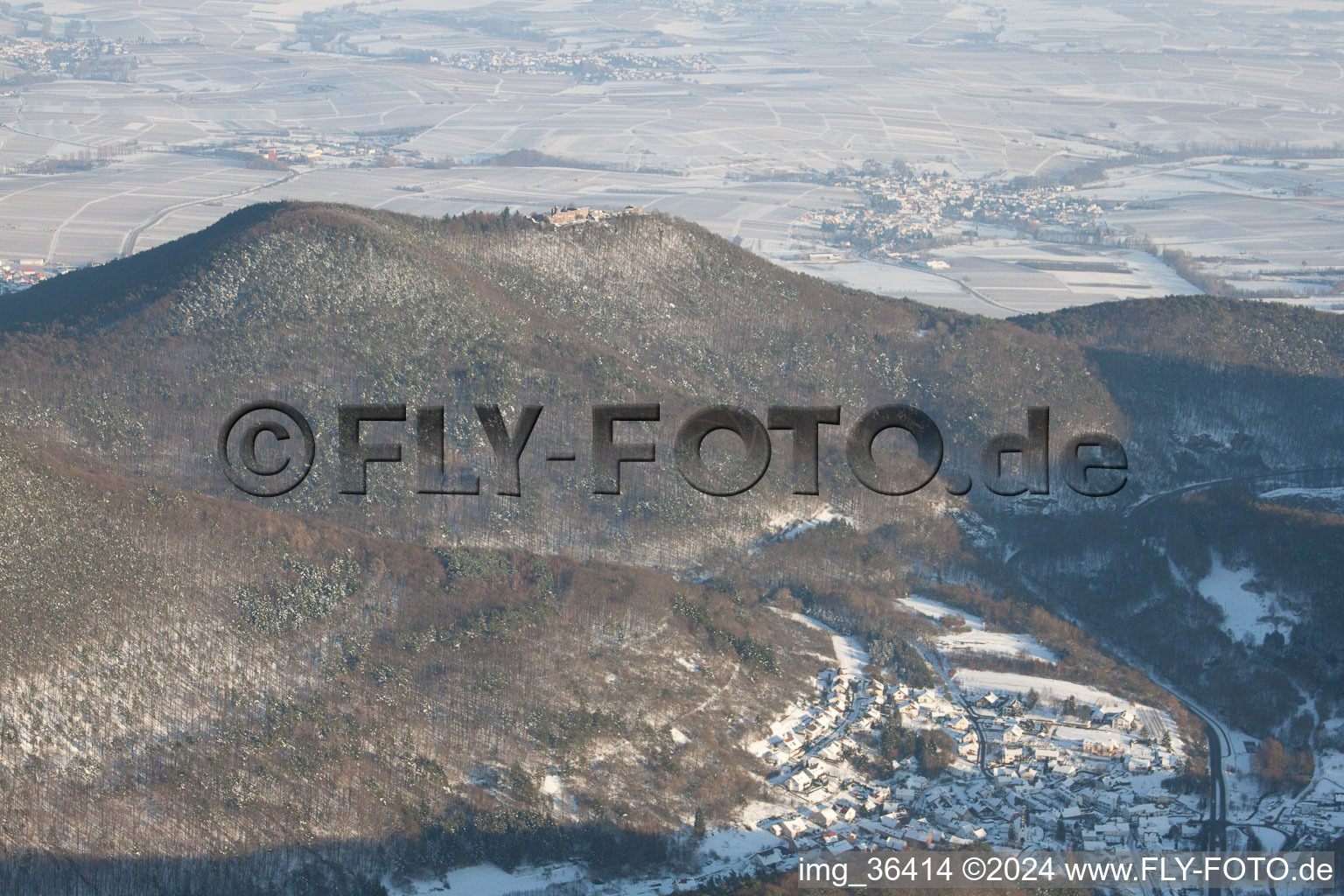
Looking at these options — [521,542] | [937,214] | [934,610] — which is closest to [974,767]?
[934,610]

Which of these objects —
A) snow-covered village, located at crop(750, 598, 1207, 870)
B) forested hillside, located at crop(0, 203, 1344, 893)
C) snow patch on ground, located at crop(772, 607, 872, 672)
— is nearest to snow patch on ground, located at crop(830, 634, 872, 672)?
snow patch on ground, located at crop(772, 607, 872, 672)

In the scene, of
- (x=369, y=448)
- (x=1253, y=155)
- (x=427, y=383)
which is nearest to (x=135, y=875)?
(x=369, y=448)

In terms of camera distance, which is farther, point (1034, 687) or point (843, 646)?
point (843, 646)

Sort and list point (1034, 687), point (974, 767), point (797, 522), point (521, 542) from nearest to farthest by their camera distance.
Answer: point (974, 767) → point (1034, 687) → point (521, 542) → point (797, 522)

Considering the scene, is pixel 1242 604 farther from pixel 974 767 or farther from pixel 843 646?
pixel 974 767

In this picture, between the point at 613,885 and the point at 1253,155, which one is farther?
the point at 1253,155

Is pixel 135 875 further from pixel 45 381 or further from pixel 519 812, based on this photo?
pixel 45 381

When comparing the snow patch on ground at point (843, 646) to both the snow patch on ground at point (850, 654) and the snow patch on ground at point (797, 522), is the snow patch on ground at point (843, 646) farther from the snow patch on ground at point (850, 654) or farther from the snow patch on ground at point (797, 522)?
the snow patch on ground at point (797, 522)

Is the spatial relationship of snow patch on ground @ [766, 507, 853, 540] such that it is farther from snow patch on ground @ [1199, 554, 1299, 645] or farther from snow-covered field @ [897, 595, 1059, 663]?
snow patch on ground @ [1199, 554, 1299, 645]
